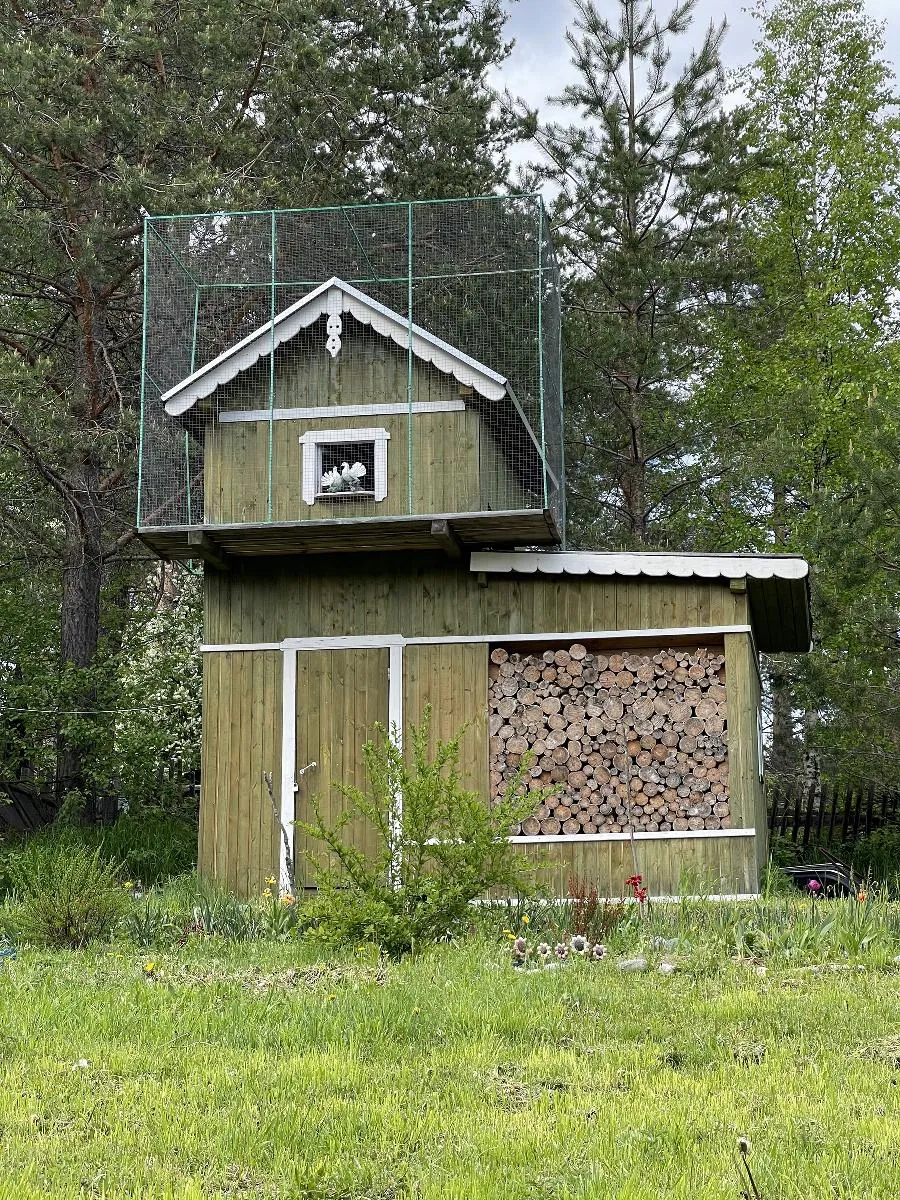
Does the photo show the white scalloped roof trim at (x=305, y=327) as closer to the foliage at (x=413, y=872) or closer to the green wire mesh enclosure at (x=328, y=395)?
the green wire mesh enclosure at (x=328, y=395)

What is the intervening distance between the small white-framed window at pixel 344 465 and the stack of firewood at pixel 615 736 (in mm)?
2091

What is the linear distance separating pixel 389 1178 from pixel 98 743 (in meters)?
13.8

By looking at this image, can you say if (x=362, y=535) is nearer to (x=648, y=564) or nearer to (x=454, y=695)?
(x=454, y=695)

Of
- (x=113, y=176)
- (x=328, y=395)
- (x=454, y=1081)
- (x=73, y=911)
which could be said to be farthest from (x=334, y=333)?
(x=454, y=1081)

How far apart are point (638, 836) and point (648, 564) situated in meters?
2.52

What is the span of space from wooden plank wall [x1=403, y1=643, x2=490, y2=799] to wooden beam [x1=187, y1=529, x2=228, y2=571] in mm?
2005

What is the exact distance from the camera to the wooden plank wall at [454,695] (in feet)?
43.4

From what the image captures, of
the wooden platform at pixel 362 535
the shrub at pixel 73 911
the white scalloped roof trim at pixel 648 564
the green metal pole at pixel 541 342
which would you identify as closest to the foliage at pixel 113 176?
the wooden platform at pixel 362 535

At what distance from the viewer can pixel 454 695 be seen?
526 inches

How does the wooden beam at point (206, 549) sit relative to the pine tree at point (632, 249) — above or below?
below

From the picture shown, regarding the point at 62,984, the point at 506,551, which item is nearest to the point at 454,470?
the point at 506,551

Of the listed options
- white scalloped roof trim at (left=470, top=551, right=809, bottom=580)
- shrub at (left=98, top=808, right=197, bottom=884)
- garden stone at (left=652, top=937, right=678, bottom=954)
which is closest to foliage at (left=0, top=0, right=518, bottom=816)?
shrub at (left=98, top=808, right=197, bottom=884)

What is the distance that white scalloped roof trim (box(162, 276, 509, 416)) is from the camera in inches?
532

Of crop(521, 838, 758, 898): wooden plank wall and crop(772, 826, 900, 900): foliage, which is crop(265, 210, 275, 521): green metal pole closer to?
crop(521, 838, 758, 898): wooden plank wall
